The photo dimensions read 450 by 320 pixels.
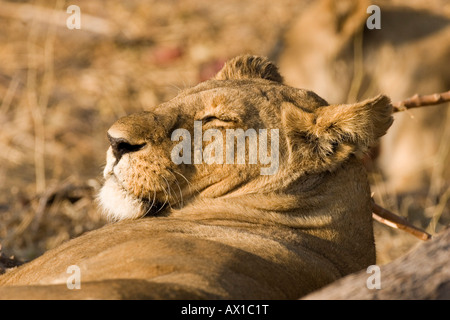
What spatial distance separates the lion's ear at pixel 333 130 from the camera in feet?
12.6

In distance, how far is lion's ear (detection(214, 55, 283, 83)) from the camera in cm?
457

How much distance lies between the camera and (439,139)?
9.41 meters

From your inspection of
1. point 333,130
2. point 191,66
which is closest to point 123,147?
point 333,130

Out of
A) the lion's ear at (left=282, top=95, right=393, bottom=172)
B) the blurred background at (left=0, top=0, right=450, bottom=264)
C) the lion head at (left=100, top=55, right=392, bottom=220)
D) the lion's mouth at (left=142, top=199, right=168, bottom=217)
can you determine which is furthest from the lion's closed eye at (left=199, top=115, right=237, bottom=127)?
the blurred background at (left=0, top=0, right=450, bottom=264)

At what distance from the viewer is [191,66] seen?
428 inches

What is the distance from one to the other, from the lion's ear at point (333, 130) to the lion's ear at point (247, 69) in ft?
1.99

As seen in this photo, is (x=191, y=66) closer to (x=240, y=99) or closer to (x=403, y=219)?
(x=403, y=219)

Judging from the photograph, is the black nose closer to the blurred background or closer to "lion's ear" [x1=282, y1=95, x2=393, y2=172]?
"lion's ear" [x1=282, y1=95, x2=393, y2=172]

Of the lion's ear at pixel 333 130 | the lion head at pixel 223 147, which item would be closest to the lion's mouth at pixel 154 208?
the lion head at pixel 223 147

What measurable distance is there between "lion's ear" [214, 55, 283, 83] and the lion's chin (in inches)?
37.6

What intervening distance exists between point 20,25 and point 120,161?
7975 mm

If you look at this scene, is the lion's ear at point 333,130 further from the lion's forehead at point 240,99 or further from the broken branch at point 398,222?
the broken branch at point 398,222

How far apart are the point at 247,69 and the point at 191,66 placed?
632 centimetres
